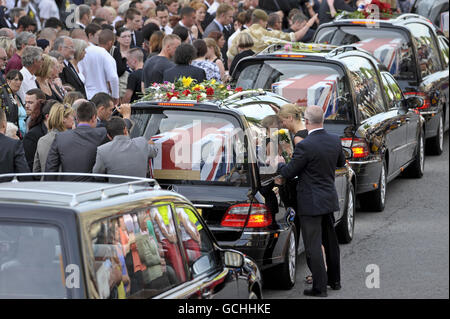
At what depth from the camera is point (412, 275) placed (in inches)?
385

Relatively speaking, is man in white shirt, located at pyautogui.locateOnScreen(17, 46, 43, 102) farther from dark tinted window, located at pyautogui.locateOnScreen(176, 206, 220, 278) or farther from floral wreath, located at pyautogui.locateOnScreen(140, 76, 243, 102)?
dark tinted window, located at pyautogui.locateOnScreen(176, 206, 220, 278)

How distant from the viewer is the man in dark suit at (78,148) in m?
8.92

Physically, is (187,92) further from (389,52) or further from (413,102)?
(389,52)

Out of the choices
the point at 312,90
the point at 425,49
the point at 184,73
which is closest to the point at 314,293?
the point at 312,90

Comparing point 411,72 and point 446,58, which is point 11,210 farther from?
point 446,58

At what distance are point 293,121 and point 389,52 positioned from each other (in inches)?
294

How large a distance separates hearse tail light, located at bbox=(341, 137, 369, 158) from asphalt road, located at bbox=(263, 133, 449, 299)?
34.4 inches

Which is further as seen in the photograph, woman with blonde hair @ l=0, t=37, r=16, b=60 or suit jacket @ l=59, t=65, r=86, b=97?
suit jacket @ l=59, t=65, r=86, b=97

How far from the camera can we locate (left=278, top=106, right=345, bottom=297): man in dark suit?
29.6 ft

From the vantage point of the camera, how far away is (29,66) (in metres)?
12.3

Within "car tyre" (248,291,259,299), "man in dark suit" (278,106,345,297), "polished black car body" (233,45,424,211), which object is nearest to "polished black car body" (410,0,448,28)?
"polished black car body" (233,45,424,211)

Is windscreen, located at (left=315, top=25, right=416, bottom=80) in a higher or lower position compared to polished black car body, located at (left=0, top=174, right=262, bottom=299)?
lower

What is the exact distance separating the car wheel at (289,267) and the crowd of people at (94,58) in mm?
1850
